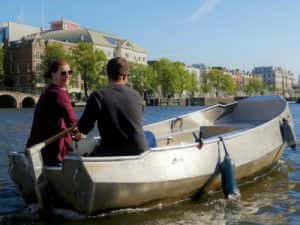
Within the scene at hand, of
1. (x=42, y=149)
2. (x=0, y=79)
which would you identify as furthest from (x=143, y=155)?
(x=0, y=79)

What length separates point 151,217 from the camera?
645 centimetres

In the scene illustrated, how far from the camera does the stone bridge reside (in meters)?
76.0

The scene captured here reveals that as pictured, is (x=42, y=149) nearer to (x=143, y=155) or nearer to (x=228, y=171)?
(x=143, y=155)

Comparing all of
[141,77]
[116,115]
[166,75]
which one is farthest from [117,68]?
[166,75]

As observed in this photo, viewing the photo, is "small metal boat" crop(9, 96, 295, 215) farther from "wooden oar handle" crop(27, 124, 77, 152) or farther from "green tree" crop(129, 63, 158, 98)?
"green tree" crop(129, 63, 158, 98)

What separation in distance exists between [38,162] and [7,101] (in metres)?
79.2

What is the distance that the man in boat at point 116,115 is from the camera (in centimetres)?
572

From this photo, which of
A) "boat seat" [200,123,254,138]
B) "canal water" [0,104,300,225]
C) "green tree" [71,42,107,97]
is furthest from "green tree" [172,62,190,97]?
"canal water" [0,104,300,225]

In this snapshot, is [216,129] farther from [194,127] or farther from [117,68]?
[117,68]

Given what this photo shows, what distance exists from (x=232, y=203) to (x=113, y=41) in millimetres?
109177

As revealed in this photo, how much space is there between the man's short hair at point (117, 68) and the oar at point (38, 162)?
0.80 meters

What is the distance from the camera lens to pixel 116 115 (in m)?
5.85

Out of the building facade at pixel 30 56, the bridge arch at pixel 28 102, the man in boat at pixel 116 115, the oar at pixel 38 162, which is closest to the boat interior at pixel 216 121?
the man in boat at pixel 116 115

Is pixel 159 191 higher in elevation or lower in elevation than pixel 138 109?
lower
